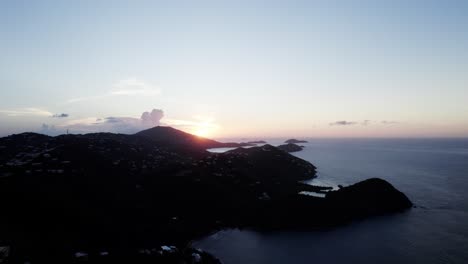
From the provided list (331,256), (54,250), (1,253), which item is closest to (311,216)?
(331,256)

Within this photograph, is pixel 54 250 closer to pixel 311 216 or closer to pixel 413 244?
pixel 311 216

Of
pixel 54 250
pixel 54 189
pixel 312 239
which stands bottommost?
pixel 312 239

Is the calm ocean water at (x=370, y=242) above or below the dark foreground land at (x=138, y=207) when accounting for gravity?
below

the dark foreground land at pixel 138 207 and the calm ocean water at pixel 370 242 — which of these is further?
the calm ocean water at pixel 370 242

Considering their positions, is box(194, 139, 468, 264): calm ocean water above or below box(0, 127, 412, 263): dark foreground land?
below

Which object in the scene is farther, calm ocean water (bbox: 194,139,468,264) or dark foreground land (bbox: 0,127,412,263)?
calm ocean water (bbox: 194,139,468,264)

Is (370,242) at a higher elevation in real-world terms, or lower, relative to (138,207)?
lower

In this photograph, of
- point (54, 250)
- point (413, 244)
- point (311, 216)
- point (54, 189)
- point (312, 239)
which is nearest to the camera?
point (54, 250)

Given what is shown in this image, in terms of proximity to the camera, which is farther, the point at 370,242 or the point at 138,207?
the point at 138,207
